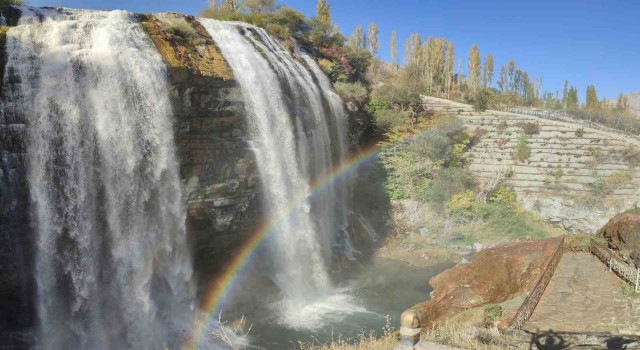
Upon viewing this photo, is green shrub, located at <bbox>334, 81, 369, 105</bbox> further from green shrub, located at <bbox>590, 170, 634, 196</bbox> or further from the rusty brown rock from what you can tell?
green shrub, located at <bbox>590, 170, 634, 196</bbox>

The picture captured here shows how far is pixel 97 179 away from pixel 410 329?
10.2m

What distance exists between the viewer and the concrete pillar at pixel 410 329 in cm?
554

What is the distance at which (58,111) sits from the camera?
1188 cm

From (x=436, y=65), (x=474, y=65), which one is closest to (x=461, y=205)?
(x=436, y=65)

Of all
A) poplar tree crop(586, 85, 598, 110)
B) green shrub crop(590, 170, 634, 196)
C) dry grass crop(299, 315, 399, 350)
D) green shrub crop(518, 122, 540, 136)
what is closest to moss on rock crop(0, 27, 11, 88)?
dry grass crop(299, 315, 399, 350)

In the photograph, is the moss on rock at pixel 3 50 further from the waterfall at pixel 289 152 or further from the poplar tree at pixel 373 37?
the poplar tree at pixel 373 37

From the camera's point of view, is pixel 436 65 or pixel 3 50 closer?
pixel 3 50

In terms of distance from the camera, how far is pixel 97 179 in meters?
12.4

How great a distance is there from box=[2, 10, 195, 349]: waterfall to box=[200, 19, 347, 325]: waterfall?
3670 mm

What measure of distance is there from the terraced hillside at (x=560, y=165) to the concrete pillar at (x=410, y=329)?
21.8 meters

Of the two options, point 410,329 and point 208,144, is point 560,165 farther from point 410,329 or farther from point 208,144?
point 410,329

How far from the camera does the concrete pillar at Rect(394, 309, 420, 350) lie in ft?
18.2

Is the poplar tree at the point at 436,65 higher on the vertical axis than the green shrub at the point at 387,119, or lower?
higher

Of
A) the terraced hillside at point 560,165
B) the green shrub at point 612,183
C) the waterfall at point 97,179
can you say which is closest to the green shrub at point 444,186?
the terraced hillside at point 560,165
